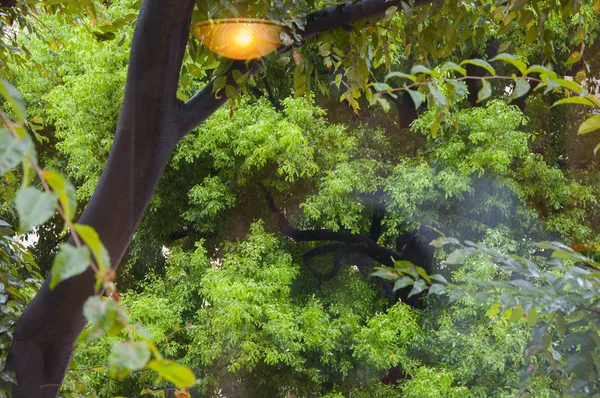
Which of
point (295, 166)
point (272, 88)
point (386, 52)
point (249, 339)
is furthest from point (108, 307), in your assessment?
point (272, 88)

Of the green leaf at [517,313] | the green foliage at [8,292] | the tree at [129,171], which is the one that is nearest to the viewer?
the green leaf at [517,313]

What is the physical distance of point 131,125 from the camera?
114 cm

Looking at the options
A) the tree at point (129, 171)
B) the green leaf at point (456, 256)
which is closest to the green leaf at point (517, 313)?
the green leaf at point (456, 256)

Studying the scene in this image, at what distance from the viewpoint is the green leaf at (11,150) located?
A: 0.38m

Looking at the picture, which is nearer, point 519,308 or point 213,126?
point 519,308

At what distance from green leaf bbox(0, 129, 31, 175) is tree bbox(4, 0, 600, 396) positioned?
738 mm

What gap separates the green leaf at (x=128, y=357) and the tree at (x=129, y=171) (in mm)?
718

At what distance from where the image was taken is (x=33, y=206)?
381mm

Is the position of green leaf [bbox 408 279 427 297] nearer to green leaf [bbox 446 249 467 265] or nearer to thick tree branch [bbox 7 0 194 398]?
green leaf [bbox 446 249 467 265]

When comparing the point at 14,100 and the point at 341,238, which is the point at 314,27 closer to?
the point at 14,100

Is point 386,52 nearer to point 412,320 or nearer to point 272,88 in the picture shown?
point 412,320

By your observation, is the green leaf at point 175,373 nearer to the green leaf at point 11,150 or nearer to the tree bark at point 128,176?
the green leaf at point 11,150

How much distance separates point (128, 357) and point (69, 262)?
0.21ft

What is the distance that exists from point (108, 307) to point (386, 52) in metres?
1.36
